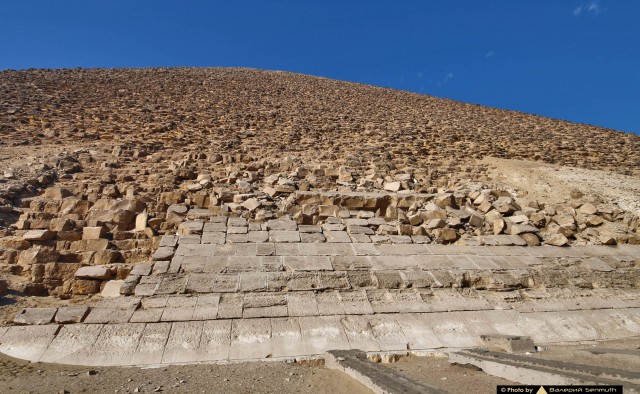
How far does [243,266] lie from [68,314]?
198 centimetres

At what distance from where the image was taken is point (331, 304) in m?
4.77

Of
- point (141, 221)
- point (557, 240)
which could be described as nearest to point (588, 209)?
point (557, 240)

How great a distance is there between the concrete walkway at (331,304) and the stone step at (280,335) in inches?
0.5

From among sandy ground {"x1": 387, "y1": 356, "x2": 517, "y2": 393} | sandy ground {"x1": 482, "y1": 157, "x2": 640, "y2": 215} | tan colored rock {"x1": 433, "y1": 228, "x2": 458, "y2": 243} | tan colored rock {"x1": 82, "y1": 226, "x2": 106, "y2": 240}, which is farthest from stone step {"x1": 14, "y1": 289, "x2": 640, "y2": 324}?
sandy ground {"x1": 482, "y1": 157, "x2": 640, "y2": 215}

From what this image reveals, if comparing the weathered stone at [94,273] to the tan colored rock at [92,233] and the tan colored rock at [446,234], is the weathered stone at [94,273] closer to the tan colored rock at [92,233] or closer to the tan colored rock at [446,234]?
the tan colored rock at [92,233]

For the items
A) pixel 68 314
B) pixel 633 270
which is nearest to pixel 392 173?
pixel 633 270

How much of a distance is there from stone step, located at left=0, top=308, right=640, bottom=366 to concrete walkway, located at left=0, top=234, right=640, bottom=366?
0.01 meters

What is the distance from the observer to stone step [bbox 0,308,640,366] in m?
3.80

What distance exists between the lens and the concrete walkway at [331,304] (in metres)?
3.97

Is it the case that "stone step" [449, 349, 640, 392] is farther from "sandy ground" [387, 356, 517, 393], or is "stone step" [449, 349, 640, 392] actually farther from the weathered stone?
the weathered stone

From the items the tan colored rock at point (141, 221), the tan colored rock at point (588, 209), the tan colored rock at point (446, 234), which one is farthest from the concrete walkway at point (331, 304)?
the tan colored rock at point (588, 209)

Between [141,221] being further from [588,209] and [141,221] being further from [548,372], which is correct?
[588,209]

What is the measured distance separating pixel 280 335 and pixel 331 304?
0.81 metres

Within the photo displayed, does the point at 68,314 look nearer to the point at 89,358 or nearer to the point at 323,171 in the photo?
the point at 89,358
